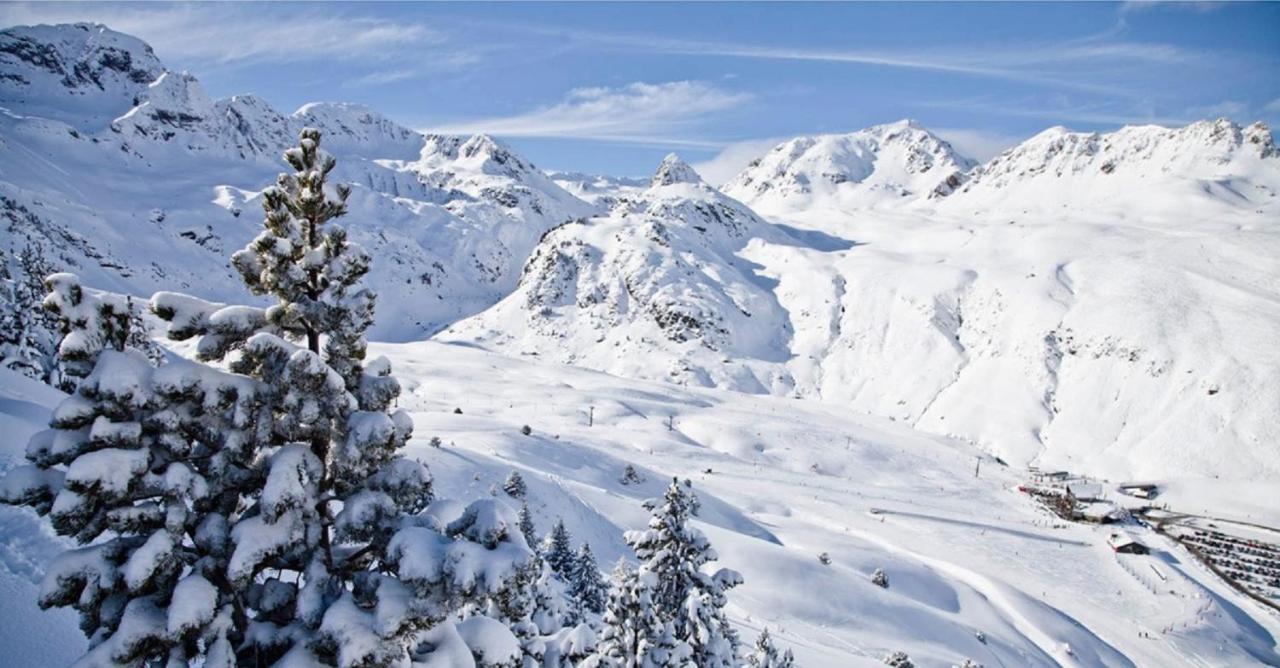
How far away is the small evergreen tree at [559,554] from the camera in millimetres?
31484

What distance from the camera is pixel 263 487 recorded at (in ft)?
21.0

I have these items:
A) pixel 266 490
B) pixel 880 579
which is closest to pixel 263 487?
pixel 266 490

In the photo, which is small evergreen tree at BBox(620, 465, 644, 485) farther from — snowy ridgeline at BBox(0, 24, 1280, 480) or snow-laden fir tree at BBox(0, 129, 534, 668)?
snowy ridgeline at BBox(0, 24, 1280, 480)

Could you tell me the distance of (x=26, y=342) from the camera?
35.2 metres

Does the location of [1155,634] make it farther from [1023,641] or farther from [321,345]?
[321,345]

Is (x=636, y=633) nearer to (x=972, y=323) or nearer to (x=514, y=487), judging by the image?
(x=514, y=487)

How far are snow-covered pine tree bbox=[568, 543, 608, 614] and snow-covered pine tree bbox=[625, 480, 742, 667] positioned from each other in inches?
485

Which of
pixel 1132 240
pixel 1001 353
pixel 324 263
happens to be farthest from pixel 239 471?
pixel 1132 240

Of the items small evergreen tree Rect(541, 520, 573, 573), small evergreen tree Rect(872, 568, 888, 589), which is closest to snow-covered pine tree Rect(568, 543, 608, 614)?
small evergreen tree Rect(541, 520, 573, 573)

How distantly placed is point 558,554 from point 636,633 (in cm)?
1845

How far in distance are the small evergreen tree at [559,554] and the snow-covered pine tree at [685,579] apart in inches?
634

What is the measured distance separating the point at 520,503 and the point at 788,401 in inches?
3655

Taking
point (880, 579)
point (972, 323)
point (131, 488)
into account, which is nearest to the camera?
point (131, 488)

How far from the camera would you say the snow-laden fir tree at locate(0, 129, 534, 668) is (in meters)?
5.81
